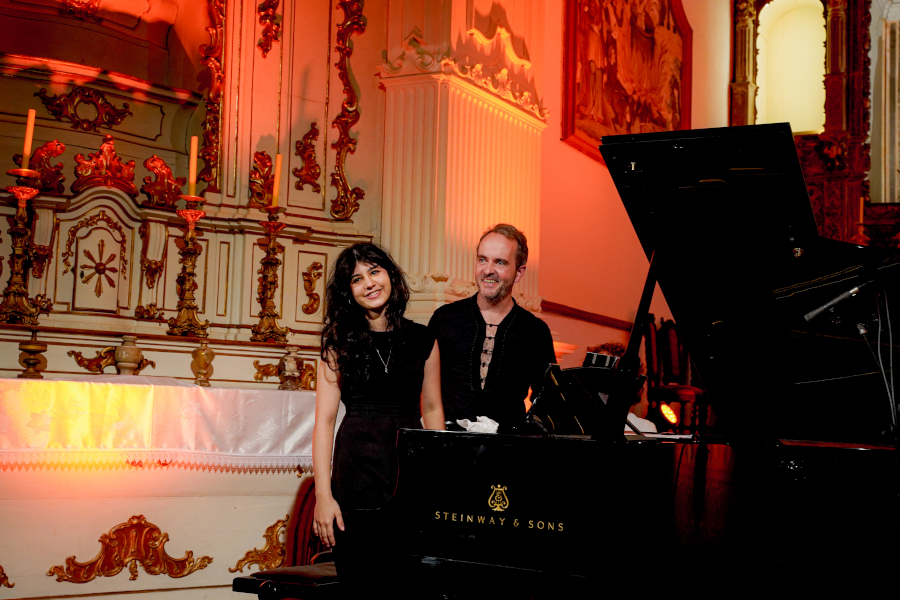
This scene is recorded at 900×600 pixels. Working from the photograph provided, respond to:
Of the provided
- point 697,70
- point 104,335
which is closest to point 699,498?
point 104,335

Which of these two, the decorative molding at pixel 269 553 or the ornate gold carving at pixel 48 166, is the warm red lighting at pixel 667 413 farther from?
the ornate gold carving at pixel 48 166

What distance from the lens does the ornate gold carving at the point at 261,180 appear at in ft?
16.0

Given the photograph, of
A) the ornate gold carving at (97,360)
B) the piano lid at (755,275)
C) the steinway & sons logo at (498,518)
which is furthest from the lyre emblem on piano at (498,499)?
the ornate gold carving at (97,360)

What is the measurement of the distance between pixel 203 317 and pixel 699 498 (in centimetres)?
293

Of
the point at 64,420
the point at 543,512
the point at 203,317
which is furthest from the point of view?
the point at 203,317

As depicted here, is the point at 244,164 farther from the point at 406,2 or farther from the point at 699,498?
the point at 699,498

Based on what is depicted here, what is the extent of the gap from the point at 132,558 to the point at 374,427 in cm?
145

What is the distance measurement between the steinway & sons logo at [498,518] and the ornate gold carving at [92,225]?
2.68 meters

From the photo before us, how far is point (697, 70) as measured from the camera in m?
10.0

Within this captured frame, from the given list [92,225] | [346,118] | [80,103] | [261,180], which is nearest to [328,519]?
[92,225]

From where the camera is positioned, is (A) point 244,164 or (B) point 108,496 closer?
(B) point 108,496

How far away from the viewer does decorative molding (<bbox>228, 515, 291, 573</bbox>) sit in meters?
3.81

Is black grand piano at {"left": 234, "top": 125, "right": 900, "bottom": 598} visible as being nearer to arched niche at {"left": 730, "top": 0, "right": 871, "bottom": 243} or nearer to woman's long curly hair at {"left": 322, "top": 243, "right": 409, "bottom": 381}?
woman's long curly hair at {"left": 322, "top": 243, "right": 409, "bottom": 381}

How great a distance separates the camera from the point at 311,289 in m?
5.10
